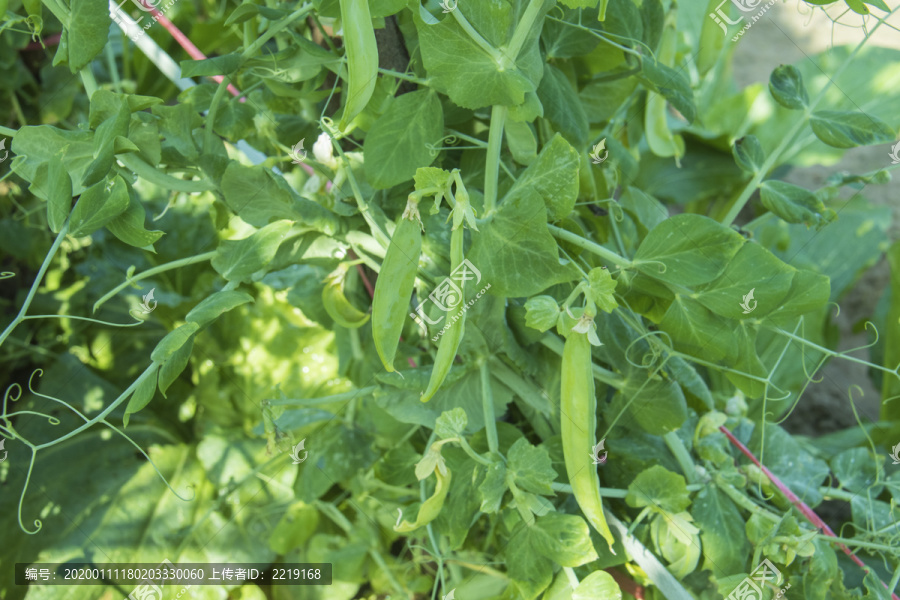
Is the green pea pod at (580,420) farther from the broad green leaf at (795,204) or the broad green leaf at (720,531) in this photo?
the broad green leaf at (795,204)

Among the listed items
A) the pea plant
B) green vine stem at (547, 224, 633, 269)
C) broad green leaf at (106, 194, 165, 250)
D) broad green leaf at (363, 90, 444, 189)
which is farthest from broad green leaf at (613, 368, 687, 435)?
broad green leaf at (106, 194, 165, 250)

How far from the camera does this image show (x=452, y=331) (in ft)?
1.16

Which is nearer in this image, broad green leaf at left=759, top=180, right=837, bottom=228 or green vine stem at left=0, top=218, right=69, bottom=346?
green vine stem at left=0, top=218, right=69, bottom=346

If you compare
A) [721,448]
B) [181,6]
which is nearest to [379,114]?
[721,448]

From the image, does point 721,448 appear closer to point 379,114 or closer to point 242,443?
point 379,114

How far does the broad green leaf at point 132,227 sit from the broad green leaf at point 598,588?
34 centimetres

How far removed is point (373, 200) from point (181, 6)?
617 mm

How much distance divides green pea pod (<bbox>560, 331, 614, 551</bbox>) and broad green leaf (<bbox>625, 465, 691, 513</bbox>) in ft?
0.27

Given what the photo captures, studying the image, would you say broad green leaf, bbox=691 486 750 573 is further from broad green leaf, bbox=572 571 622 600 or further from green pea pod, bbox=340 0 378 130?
green pea pod, bbox=340 0 378 130

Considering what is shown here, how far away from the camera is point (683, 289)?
42cm

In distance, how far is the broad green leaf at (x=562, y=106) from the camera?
453mm

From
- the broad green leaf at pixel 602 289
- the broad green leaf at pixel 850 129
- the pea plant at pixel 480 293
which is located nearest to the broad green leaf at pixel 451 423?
the pea plant at pixel 480 293

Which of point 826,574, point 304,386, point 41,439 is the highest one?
point 826,574

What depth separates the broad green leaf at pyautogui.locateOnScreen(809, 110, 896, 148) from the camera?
0.47 metres
